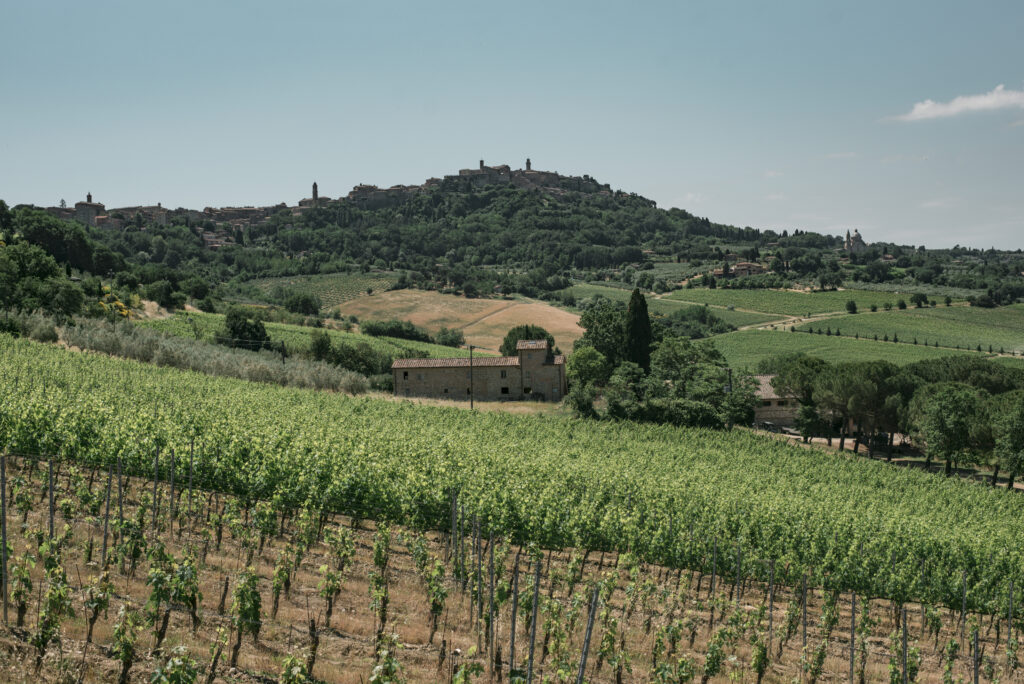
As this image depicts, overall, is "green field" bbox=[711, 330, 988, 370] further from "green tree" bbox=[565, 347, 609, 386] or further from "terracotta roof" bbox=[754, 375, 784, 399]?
"green tree" bbox=[565, 347, 609, 386]

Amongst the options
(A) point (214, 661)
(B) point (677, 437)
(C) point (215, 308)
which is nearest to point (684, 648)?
(A) point (214, 661)

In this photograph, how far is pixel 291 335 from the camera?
63156mm

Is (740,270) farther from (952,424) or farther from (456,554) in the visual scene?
(456,554)

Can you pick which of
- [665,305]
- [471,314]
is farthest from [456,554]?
[665,305]

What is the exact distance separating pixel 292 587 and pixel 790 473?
2517cm

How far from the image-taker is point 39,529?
11547 mm

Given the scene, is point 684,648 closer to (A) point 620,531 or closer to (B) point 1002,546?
(A) point 620,531

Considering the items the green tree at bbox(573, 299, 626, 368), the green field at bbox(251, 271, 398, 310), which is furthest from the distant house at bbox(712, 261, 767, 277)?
the green tree at bbox(573, 299, 626, 368)

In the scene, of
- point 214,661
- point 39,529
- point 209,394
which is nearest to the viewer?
point 214,661

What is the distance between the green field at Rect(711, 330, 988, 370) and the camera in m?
70.2

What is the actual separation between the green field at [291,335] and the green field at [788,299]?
49.3 m

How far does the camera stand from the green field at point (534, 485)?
1695cm

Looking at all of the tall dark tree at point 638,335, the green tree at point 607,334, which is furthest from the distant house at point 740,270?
the tall dark tree at point 638,335

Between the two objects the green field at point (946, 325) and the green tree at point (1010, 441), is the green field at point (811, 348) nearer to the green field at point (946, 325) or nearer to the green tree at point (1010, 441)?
the green field at point (946, 325)
